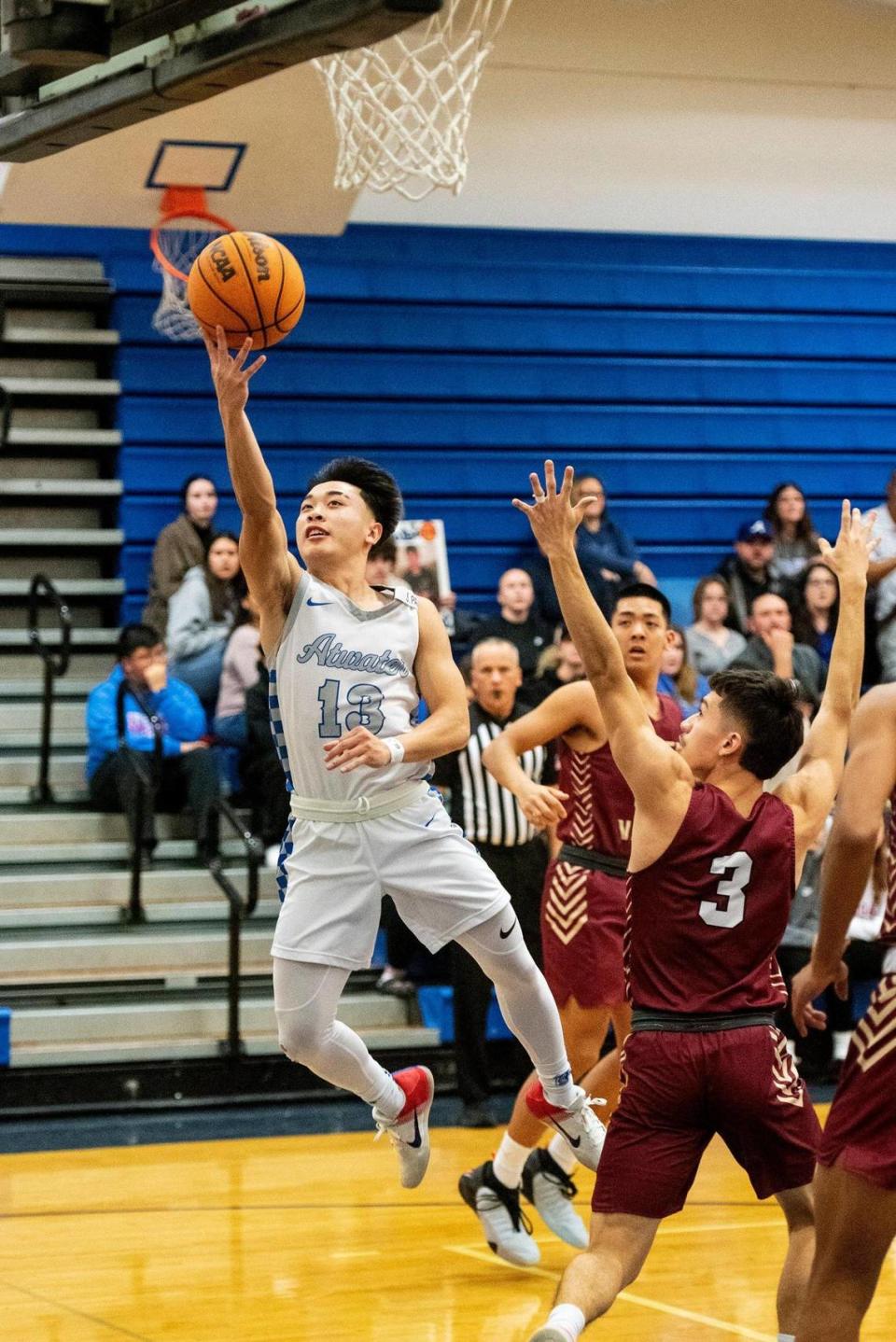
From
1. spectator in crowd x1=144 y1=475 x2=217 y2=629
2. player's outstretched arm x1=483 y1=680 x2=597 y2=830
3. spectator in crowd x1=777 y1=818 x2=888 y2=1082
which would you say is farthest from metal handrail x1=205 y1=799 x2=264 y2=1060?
player's outstretched arm x1=483 y1=680 x2=597 y2=830

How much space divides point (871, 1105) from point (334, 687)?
7.11ft

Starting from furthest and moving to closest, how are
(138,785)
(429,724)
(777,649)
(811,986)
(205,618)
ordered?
(205,618) < (777,649) < (138,785) < (429,724) < (811,986)

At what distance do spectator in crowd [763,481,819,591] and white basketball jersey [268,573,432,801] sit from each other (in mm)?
7765

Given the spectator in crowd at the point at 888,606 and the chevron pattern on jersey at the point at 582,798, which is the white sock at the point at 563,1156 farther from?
the spectator in crowd at the point at 888,606

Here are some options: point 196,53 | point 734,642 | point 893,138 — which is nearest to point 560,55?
point 893,138

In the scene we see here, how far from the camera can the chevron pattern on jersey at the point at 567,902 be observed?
6363 mm

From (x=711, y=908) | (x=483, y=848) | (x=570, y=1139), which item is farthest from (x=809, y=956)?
(x=711, y=908)

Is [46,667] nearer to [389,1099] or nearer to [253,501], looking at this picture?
[389,1099]

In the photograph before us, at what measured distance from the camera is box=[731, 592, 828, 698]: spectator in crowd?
11.0 m

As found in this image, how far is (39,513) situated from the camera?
491 inches

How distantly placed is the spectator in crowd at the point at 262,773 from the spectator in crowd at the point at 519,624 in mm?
1513

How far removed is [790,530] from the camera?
12750 millimetres

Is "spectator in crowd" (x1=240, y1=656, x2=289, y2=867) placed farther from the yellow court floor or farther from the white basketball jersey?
the white basketball jersey

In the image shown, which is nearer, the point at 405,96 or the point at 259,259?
the point at 259,259
